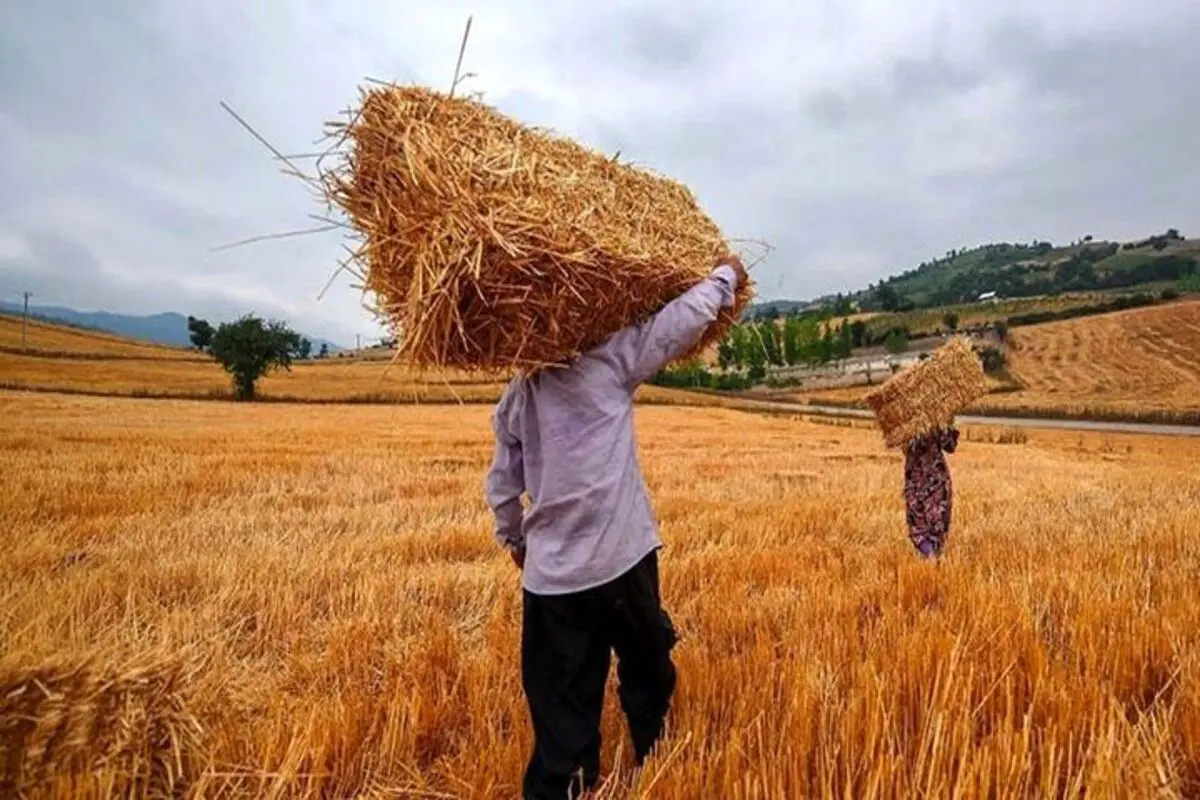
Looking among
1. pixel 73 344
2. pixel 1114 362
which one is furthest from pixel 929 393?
pixel 73 344

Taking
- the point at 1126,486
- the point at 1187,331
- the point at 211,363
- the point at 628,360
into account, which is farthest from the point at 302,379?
the point at 1187,331

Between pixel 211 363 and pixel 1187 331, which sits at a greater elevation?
pixel 1187 331

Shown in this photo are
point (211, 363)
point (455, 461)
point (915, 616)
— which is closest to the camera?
point (915, 616)

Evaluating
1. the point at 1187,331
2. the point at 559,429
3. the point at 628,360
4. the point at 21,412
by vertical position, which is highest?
the point at 1187,331

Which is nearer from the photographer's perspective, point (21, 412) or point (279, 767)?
point (279, 767)

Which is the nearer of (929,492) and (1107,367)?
(929,492)

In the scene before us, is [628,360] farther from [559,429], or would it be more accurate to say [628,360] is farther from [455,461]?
[455,461]

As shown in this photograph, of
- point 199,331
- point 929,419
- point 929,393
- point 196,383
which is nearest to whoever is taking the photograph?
point 929,419

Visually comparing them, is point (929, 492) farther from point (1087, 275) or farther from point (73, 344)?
point (1087, 275)

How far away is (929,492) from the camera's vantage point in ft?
22.7

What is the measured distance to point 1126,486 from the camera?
41.1 ft

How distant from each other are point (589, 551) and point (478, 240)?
1179 mm

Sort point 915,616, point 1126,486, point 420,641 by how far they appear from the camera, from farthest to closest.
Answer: point 1126,486, point 915,616, point 420,641

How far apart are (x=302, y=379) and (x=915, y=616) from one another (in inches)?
2905
